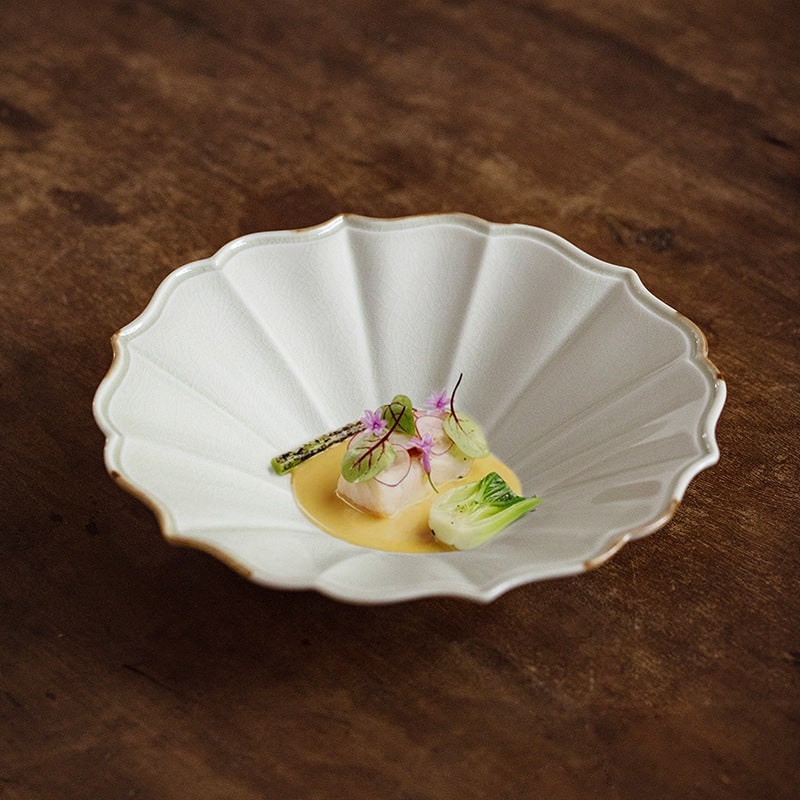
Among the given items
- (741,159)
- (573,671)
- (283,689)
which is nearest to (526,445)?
(573,671)

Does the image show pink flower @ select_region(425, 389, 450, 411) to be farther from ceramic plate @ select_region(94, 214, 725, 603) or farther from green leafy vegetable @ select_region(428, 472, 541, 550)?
green leafy vegetable @ select_region(428, 472, 541, 550)

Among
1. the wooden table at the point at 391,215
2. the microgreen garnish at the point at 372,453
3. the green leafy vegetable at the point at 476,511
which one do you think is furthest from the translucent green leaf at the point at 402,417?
the wooden table at the point at 391,215

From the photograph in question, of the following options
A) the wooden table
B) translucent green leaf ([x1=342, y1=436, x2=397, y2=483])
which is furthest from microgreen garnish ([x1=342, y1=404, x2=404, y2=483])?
the wooden table

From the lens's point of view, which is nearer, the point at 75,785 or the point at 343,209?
the point at 75,785

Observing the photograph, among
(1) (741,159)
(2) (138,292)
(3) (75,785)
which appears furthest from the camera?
(1) (741,159)

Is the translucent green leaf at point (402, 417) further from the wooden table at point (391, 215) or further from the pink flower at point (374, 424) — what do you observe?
the wooden table at point (391, 215)

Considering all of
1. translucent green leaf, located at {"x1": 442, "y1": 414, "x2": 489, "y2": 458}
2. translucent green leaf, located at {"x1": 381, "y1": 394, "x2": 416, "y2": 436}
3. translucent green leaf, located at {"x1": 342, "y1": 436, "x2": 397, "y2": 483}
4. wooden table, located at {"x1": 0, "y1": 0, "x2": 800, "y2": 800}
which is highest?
translucent green leaf, located at {"x1": 381, "y1": 394, "x2": 416, "y2": 436}

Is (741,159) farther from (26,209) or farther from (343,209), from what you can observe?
(26,209)
